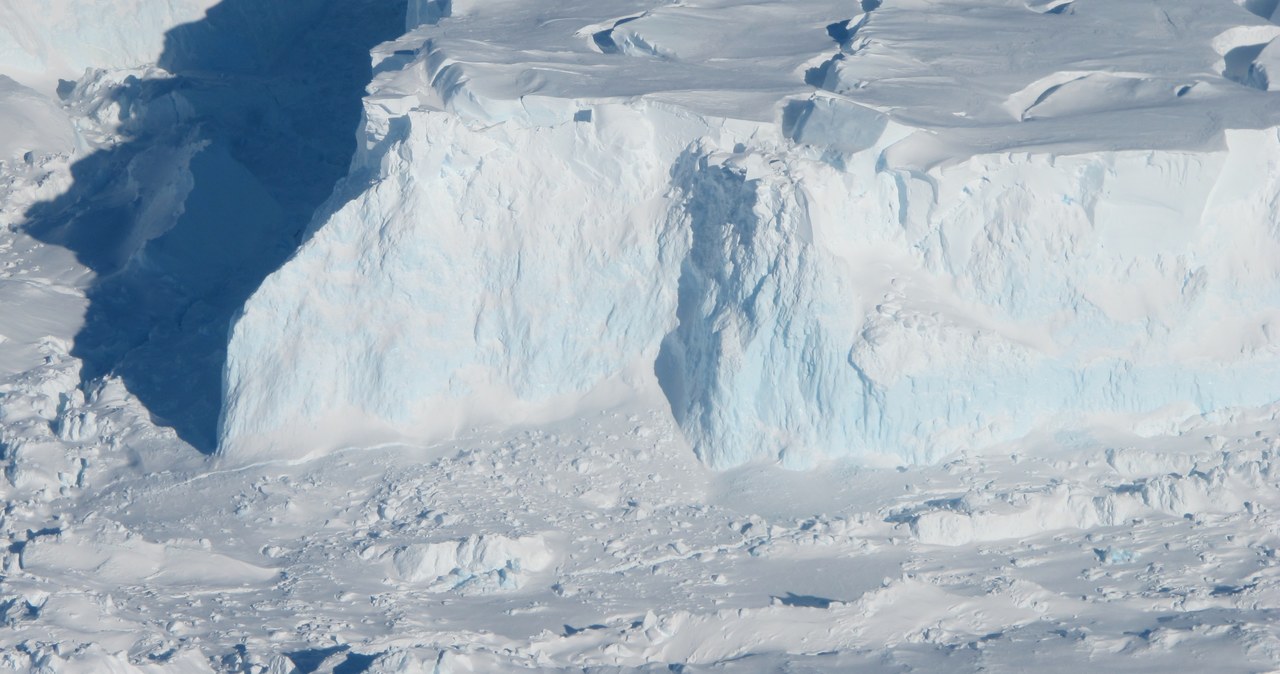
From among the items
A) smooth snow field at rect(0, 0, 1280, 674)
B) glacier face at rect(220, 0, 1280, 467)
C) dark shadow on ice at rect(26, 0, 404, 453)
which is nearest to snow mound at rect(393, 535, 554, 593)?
smooth snow field at rect(0, 0, 1280, 674)

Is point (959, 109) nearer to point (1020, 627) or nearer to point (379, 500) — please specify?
point (1020, 627)

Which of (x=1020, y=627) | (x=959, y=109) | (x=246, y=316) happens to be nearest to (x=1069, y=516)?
(x=1020, y=627)

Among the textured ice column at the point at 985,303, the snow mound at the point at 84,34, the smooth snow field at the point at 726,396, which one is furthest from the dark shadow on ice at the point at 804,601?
the snow mound at the point at 84,34

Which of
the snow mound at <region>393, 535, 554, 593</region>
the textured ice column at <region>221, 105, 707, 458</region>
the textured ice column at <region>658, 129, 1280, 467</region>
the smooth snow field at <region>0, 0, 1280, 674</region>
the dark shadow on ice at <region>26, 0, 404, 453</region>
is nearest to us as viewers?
the smooth snow field at <region>0, 0, 1280, 674</region>

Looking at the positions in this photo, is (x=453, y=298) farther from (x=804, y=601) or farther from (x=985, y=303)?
(x=985, y=303)

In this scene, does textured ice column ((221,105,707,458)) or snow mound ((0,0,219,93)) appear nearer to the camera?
textured ice column ((221,105,707,458))

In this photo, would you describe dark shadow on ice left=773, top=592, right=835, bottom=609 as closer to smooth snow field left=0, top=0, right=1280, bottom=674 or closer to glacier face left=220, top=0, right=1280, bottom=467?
smooth snow field left=0, top=0, right=1280, bottom=674

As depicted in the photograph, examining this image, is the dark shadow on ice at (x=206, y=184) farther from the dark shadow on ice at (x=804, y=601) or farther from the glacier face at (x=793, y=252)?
the dark shadow on ice at (x=804, y=601)
